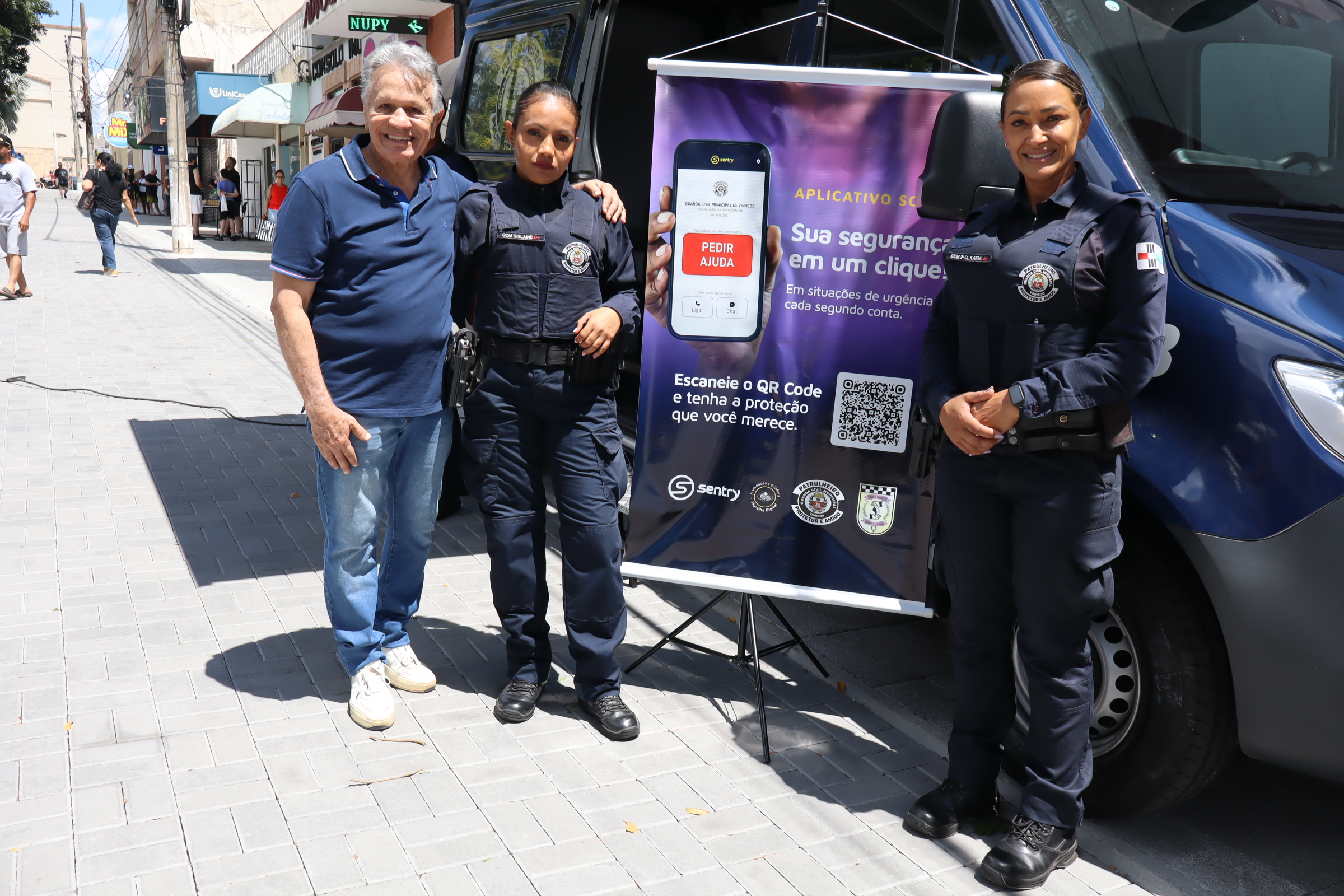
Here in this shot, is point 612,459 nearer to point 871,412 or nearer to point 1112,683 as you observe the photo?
point 871,412

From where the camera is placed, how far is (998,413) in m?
2.51

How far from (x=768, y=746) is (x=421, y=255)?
1893 mm

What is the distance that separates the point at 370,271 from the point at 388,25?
16.2m

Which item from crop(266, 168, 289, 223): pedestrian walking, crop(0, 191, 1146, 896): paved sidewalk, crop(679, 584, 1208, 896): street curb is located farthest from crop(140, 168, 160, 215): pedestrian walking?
crop(679, 584, 1208, 896): street curb

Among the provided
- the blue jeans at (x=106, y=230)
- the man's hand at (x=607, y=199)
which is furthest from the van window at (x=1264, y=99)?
the blue jeans at (x=106, y=230)

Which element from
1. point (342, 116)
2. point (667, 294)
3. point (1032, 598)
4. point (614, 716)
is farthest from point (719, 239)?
point (342, 116)

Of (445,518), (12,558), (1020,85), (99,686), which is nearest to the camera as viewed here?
(1020,85)

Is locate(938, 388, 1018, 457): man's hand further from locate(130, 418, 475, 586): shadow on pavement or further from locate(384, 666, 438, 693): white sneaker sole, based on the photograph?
locate(130, 418, 475, 586): shadow on pavement

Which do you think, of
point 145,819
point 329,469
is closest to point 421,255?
point 329,469

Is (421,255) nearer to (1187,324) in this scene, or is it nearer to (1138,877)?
(1187,324)

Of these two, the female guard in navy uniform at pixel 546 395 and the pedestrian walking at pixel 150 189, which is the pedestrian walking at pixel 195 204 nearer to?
the pedestrian walking at pixel 150 189

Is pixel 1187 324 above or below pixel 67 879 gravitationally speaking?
above

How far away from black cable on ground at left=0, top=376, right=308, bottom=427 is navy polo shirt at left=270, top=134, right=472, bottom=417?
182 inches

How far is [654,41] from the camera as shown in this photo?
206 inches
